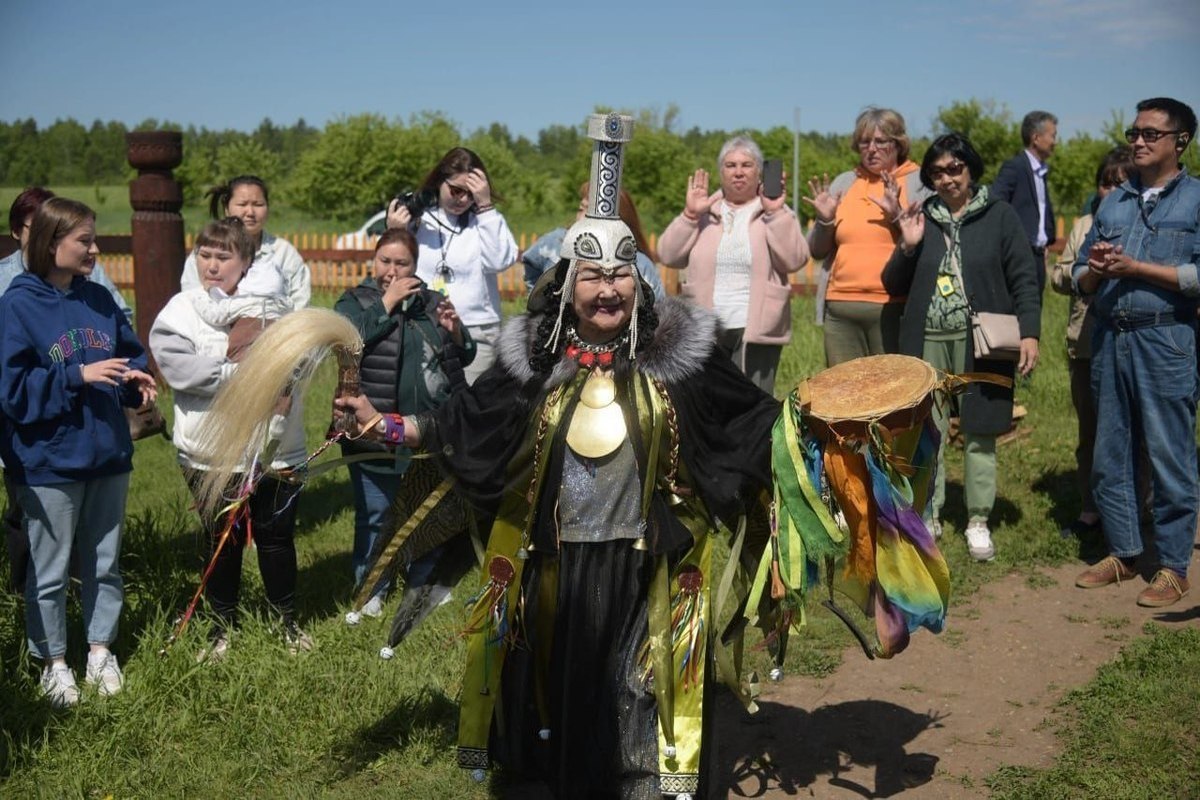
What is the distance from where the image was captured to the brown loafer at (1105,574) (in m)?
6.56

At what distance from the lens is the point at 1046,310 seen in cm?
1459

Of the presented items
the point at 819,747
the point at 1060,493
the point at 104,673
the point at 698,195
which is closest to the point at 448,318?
the point at 698,195

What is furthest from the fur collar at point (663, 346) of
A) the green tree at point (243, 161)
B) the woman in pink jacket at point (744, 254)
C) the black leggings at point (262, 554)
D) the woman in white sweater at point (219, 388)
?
the green tree at point (243, 161)

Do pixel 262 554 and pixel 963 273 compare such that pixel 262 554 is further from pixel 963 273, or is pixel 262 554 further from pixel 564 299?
pixel 963 273

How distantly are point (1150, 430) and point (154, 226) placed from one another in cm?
630

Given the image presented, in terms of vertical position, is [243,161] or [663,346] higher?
[243,161]

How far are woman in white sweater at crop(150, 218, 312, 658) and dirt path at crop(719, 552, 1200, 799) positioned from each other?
207cm

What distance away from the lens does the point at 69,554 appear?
5.04m

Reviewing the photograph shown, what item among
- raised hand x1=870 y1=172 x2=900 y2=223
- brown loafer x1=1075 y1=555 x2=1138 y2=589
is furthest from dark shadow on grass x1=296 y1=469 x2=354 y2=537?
brown loafer x1=1075 y1=555 x2=1138 y2=589

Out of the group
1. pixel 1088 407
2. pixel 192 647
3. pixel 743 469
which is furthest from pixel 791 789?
pixel 1088 407

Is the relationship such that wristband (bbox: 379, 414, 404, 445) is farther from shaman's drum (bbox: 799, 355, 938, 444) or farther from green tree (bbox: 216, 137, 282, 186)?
green tree (bbox: 216, 137, 282, 186)

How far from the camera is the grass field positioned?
453 centimetres

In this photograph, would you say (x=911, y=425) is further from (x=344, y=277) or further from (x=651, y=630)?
(x=344, y=277)

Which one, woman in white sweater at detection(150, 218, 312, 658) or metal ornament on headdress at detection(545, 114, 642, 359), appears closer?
metal ornament on headdress at detection(545, 114, 642, 359)
